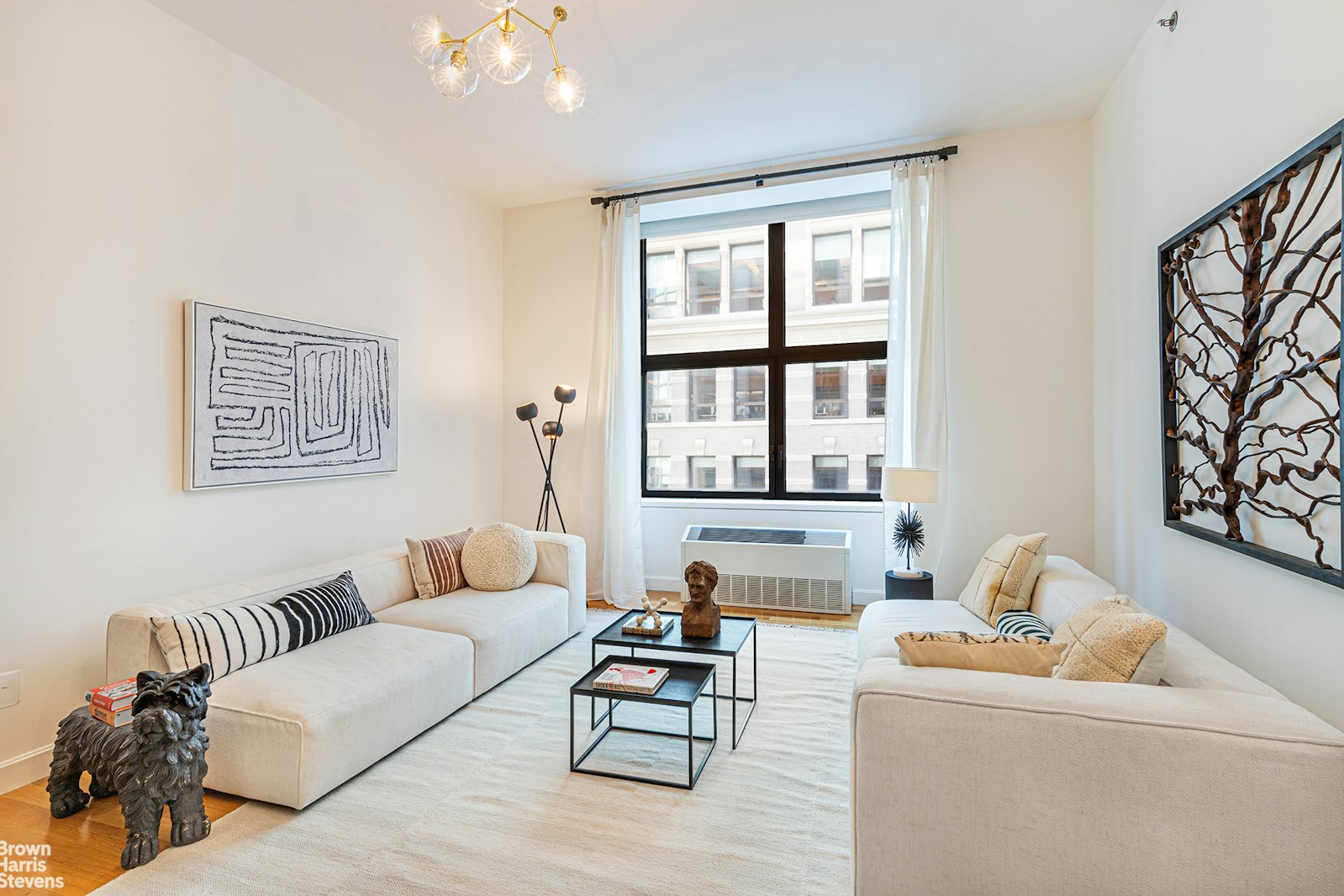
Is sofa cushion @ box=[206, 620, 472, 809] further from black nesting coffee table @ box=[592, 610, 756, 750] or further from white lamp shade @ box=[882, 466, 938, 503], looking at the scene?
white lamp shade @ box=[882, 466, 938, 503]

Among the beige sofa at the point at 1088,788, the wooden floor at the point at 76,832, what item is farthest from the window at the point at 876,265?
the wooden floor at the point at 76,832

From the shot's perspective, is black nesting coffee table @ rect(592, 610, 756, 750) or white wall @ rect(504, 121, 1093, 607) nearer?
black nesting coffee table @ rect(592, 610, 756, 750)

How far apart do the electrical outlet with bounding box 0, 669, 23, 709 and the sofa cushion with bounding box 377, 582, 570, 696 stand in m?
1.23

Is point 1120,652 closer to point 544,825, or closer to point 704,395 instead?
point 544,825

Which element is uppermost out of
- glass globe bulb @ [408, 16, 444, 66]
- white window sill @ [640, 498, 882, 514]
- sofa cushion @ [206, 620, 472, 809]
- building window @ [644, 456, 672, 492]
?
glass globe bulb @ [408, 16, 444, 66]

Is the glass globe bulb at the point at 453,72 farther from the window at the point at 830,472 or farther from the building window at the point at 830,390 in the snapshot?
the window at the point at 830,472

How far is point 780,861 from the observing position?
6.14 ft

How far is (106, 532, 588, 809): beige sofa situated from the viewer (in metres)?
2.11

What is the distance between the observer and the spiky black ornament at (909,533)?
3.89 m

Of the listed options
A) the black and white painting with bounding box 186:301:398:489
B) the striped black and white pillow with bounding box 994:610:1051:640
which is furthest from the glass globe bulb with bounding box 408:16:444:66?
the striped black and white pillow with bounding box 994:610:1051:640

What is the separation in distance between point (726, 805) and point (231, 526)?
101 inches

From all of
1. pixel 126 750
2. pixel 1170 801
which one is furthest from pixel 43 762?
pixel 1170 801

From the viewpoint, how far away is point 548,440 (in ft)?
16.9

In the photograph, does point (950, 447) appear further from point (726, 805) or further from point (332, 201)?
point (332, 201)
